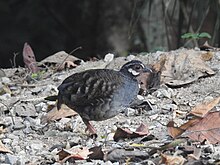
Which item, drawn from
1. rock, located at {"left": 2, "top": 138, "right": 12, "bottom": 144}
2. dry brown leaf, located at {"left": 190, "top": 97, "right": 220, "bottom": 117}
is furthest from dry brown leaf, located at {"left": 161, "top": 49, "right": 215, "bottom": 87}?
rock, located at {"left": 2, "top": 138, "right": 12, "bottom": 144}

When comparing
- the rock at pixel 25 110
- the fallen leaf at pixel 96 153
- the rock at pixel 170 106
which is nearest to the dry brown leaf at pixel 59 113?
the rock at pixel 25 110

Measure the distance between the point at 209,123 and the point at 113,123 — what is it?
952mm

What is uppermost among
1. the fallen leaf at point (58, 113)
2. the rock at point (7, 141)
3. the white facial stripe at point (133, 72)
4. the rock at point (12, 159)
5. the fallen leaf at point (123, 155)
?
the white facial stripe at point (133, 72)

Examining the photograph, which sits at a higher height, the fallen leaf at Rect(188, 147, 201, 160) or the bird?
the bird

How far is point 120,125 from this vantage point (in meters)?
5.94

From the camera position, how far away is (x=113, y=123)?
238 inches

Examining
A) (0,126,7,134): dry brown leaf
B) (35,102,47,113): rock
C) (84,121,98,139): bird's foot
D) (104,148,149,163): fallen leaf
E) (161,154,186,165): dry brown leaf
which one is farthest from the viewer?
(35,102,47,113): rock

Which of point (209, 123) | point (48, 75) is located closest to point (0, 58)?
point (48, 75)

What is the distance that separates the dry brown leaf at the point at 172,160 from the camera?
478 cm

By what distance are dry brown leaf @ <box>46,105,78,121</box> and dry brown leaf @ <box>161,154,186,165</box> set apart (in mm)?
1451

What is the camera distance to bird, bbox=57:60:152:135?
18.6 ft

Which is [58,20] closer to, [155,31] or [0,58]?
[0,58]

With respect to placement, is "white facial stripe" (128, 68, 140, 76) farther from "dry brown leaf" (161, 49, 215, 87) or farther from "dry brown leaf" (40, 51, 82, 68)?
"dry brown leaf" (40, 51, 82, 68)

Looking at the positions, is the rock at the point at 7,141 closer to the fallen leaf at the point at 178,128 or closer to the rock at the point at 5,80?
the fallen leaf at the point at 178,128
